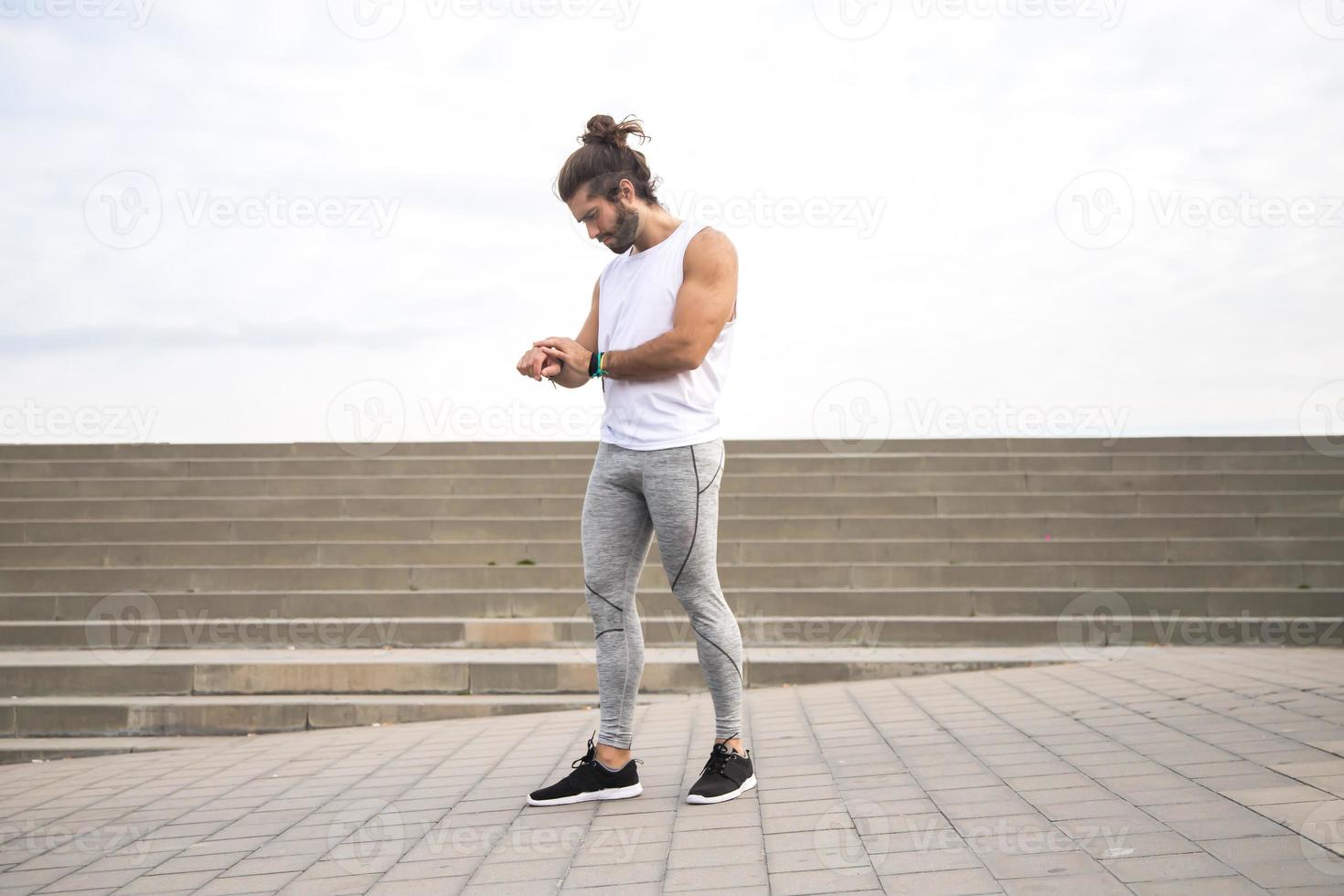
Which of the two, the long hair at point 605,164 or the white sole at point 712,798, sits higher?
the long hair at point 605,164

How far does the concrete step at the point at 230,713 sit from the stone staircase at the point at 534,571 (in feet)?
0.05

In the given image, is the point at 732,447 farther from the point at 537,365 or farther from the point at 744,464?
the point at 537,365

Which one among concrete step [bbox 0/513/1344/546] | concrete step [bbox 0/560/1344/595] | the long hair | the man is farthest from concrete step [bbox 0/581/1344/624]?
the long hair

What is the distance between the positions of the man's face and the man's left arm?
171 mm

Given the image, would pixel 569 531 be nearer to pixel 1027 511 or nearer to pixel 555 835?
pixel 1027 511

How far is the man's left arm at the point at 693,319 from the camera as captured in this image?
3041 mm

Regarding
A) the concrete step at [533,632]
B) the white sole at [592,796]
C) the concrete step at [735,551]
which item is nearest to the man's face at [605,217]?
the white sole at [592,796]

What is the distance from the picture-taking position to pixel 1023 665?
6.00 meters

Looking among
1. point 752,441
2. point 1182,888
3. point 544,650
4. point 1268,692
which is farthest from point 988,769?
point 752,441

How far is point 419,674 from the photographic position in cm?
596

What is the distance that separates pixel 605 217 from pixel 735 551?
525 cm

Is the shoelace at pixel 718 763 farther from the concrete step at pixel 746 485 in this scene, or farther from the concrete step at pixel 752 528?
the concrete step at pixel 746 485

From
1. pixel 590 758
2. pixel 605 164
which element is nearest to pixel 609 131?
pixel 605 164

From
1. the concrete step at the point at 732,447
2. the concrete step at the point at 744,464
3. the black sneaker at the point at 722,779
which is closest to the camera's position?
the black sneaker at the point at 722,779
